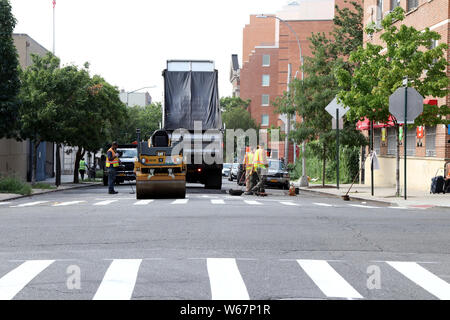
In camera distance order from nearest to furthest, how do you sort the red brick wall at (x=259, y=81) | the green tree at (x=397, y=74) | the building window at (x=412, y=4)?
the green tree at (x=397, y=74), the building window at (x=412, y=4), the red brick wall at (x=259, y=81)

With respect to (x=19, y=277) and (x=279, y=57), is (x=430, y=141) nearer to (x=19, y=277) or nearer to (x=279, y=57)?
(x=19, y=277)

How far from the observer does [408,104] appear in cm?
2380

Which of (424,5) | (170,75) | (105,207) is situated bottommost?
(105,207)

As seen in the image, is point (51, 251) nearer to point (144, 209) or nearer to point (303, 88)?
point (144, 209)

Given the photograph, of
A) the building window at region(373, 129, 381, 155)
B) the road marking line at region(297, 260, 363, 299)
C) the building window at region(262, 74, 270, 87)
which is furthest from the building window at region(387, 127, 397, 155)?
the building window at region(262, 74, 270, 87)

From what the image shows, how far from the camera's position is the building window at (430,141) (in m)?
31.2

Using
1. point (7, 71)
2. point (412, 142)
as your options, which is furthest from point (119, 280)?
point (412, 142)

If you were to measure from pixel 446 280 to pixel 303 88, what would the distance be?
1188 inches

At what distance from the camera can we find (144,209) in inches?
707

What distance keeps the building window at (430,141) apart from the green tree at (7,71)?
59.0ft

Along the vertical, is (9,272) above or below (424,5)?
below

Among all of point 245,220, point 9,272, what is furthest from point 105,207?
point 9,272

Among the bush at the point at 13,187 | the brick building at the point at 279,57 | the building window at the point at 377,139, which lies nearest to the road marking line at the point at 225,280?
the bush at the point at 13,187

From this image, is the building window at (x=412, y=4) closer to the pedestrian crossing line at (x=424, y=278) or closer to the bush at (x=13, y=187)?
the bush at (x=13, y=187)
